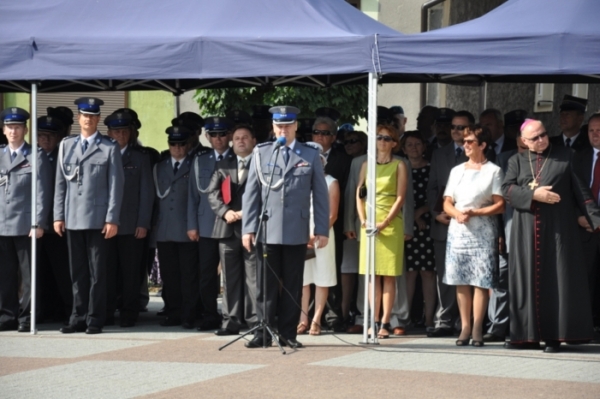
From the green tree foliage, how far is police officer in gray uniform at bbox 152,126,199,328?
9.90 m

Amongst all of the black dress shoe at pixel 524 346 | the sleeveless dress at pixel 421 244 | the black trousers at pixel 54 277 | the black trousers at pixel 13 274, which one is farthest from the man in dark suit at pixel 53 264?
the black dress shoe at pixel 524 346

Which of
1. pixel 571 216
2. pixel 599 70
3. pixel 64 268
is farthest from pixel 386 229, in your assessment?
pixel 64 268

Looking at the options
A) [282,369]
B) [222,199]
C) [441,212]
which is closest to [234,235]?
[222,199]

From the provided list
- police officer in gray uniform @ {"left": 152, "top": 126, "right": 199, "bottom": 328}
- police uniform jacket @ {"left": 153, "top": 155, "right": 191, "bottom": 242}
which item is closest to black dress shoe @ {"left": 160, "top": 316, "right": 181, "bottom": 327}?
police officer in gray uniform @ {"left": 152, "top": 126, "right": 199, "bottom": 328}

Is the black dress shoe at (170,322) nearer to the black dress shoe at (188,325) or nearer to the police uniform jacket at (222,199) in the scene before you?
the black dress shoe at (188,325)

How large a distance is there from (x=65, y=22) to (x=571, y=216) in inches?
205

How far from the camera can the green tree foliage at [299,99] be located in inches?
906

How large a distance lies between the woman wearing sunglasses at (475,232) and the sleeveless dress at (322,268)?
1260 mm

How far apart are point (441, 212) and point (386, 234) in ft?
1.93

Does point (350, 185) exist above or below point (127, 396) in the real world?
above

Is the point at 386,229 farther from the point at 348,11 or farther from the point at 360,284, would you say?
the point at 348,11

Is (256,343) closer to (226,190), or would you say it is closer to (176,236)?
(226,190)

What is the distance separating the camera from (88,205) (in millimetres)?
12047

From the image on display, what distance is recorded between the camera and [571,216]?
10.8 m
